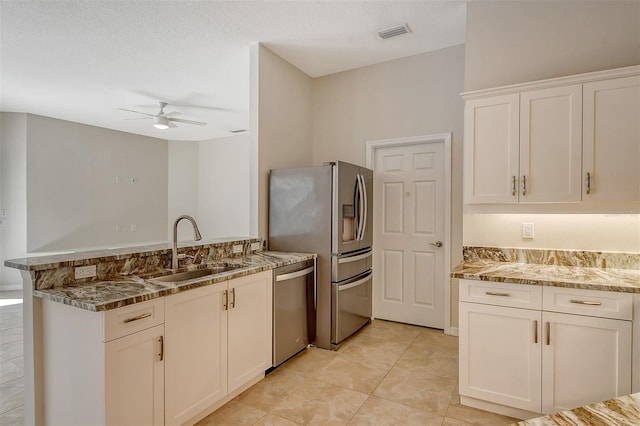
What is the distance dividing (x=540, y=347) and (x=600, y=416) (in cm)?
141

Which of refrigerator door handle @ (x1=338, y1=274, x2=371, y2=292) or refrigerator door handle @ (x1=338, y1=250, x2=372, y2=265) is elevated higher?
refrigerator door handle @ (x1=338, y1=250, x2=372, y2=265)

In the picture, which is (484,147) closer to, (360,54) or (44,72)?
(360,54)

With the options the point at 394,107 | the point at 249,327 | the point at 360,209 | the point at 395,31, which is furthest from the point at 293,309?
the point at 395,31

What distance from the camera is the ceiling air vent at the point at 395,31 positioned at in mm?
3102

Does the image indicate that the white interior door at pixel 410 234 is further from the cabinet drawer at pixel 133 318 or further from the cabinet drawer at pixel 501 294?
A: the cabinet drawer at pixel 133 318

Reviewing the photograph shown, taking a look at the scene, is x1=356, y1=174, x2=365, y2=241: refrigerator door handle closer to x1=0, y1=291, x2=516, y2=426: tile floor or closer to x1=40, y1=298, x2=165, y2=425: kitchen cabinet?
x1=0, y1=291, x2=516, y2=426: tile floor

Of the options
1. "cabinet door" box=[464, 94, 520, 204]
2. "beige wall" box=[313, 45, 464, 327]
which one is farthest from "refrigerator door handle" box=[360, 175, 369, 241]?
"cabinet door" box=[464, 94, 520, 204]

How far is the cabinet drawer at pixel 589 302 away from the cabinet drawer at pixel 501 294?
2.4 inches

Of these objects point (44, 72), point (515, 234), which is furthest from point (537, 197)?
point (44, 72)

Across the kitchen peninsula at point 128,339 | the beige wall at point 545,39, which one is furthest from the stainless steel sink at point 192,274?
the beige wall at point 545,39

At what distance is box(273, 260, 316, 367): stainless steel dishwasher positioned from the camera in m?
2.74

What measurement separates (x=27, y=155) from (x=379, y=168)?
232 inches

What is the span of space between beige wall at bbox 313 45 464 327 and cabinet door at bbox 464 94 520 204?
1005 mm

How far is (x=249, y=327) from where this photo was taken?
2.44 metres
